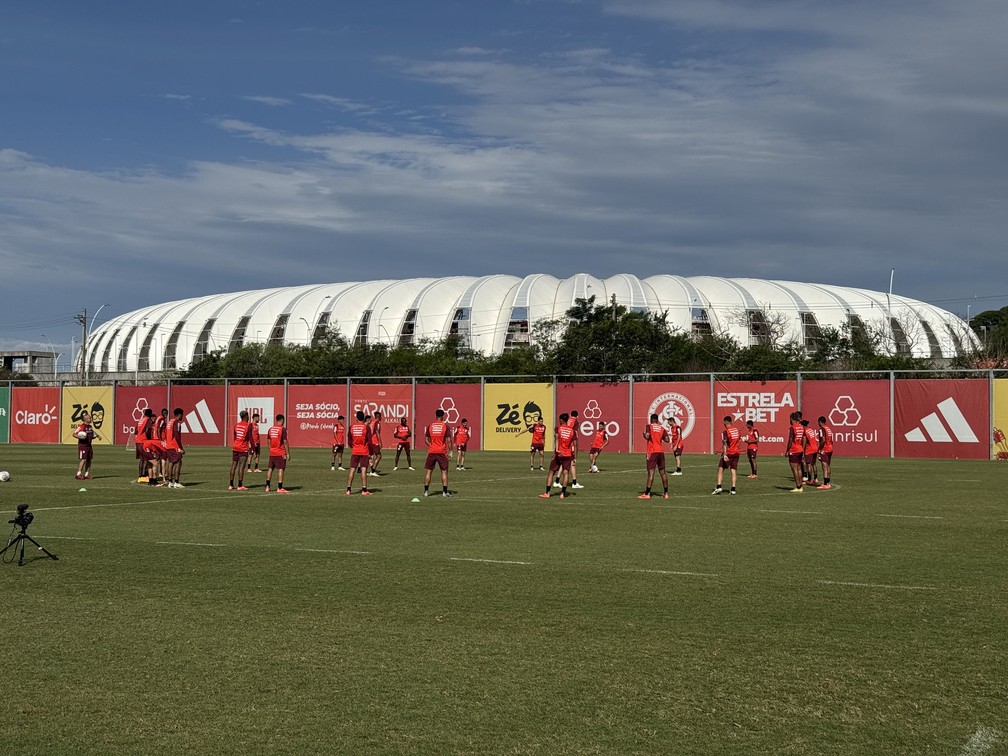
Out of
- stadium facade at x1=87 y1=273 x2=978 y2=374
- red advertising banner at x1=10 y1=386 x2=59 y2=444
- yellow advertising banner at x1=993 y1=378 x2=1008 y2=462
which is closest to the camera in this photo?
yellow advertising banner at x1=993 y1=378 x2=1008 y2=462

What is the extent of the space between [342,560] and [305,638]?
4.72 meters

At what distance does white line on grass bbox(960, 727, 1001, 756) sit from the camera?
6.33 metres

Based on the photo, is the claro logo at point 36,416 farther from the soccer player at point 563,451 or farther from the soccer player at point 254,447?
the soccer player at point 563,451

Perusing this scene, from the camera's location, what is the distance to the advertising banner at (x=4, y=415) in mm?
61031

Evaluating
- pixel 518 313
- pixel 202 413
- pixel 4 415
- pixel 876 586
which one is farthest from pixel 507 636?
pixel 518 313

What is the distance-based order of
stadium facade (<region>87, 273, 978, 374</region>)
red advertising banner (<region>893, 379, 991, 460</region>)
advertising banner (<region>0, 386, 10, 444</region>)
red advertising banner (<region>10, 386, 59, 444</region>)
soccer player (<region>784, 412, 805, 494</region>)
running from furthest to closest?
stadium facade (<region>87, 273, 978, 374</region>), advertising banner (<region>0, 386, 10, 444</region>), red advertising banner (<region>10, 386, 59, 444</region>), red advertising banner (<region>893, 379, 991, 460</region>), soccer player (<region>784, 412, 805, 494</region>)

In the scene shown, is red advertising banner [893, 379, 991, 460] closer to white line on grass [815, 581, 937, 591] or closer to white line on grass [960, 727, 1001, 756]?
white line on grass [815, 581, 937, 591]

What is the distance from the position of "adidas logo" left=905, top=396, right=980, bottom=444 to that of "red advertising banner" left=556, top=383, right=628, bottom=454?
11697mm

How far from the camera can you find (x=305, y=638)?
9289mm

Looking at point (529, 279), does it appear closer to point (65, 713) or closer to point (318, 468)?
point (318, 468)

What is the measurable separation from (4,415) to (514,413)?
98.2 ft

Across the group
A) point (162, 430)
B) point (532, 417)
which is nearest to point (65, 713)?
point (162, 430)

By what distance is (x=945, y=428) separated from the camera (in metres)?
42.0

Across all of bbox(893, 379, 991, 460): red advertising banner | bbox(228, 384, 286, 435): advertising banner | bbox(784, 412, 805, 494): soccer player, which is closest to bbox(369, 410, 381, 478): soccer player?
bbox(784, 412, 805, 494): soccer player
